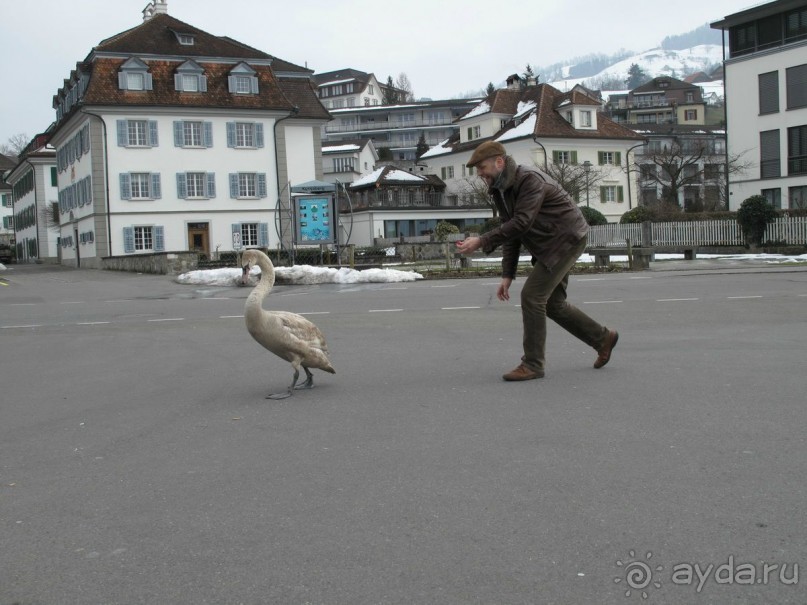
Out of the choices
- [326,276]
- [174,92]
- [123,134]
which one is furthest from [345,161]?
[326,276]

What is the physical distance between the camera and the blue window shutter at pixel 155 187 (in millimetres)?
53625

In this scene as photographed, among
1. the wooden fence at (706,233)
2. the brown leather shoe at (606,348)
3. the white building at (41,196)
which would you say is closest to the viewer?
the brown leather shoe at (606,348)

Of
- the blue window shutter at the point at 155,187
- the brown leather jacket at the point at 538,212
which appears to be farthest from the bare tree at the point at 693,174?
the brown leather jacket at the point at 538,212

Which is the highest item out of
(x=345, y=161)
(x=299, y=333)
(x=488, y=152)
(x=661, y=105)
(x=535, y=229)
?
(x=661, y=105)

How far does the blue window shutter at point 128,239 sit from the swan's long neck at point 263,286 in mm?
48085

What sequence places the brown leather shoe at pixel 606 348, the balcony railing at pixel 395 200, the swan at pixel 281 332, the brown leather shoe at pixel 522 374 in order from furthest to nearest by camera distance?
the balcony railing at pixel 395 200 → the brown leather shoe at pixel 606 348 → the brown leather shoe at pixel 522 374 → the swan at pixel 281 332

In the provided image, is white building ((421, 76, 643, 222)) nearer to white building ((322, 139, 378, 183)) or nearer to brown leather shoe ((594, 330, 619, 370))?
white building ((322, 139, 378, 183))

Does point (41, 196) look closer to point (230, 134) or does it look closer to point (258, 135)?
point (230, 134)

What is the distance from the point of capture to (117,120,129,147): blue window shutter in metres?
52.6

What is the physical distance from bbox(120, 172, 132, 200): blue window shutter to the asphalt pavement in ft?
147

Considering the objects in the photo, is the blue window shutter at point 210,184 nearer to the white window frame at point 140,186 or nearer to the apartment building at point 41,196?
the white window frame at point 140,186

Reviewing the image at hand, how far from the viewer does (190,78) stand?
54.7 m

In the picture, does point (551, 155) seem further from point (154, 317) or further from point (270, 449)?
point (270, 449)

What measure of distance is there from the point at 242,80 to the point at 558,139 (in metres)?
29.1
